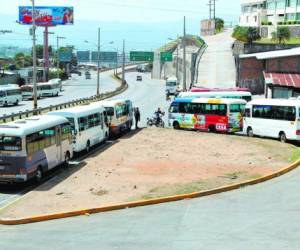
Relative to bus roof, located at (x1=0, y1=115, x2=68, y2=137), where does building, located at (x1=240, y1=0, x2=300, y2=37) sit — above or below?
above

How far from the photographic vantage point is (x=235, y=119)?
40.2 m

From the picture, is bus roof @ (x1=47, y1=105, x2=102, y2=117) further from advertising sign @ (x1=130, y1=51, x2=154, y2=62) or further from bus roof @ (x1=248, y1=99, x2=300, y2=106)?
advertising sign @ (x1=130, y1=51, x2=154, y2=62)

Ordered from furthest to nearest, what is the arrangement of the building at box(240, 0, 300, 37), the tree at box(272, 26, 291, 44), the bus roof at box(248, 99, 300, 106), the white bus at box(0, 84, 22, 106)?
the building at box(240, 0, 300, 37), the tree at box(272, 26, 291, 44), the white bus at box(0, 84, 22, 106), the bus roof at box(248, 99, 300, 106)

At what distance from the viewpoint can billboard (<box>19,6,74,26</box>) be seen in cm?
11002

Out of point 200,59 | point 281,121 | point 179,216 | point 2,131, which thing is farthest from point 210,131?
point 200,59

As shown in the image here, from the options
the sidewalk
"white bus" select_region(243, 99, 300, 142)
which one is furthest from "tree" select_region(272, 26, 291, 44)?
"white bus" select_region(243, 99, 300, 142)

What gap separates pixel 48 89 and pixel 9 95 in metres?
16.8

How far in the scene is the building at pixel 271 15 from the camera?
10436 cm

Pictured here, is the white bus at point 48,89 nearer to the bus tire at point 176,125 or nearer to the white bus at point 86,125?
the bus tire at point 176,125

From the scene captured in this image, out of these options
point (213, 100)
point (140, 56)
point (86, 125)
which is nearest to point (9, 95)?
point (213, 100)

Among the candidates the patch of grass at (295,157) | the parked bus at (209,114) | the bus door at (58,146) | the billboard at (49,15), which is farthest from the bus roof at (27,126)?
the billboard at (49,15)

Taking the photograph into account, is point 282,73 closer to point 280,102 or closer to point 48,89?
point 280,102

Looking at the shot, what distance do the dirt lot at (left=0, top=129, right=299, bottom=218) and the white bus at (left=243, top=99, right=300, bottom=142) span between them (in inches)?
34.0

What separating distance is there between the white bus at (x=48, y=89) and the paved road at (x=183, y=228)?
209 feet
